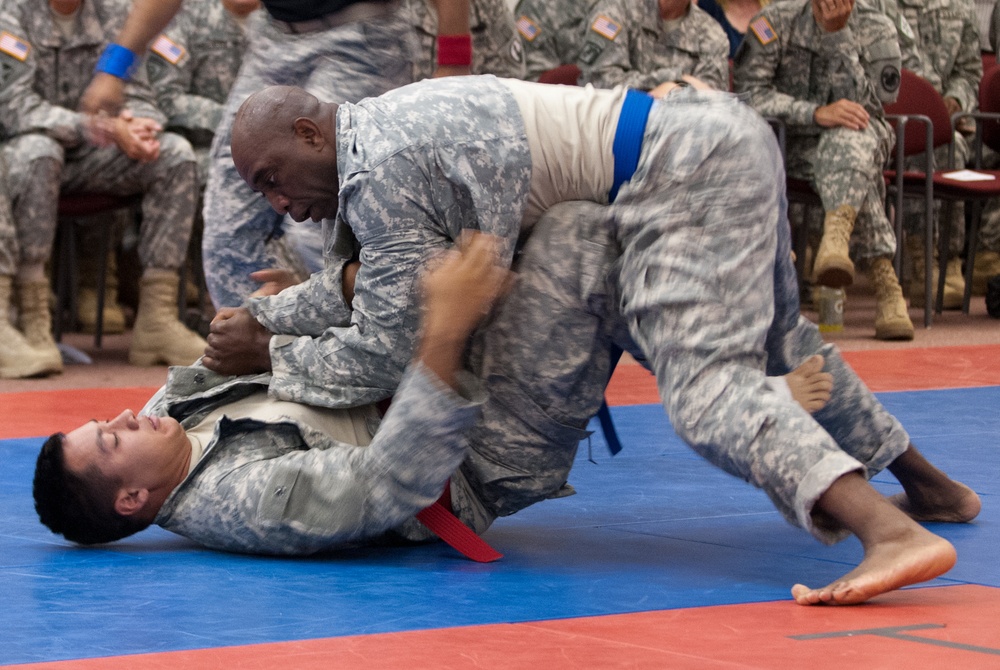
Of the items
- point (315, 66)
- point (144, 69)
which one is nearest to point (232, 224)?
point (315, 66)

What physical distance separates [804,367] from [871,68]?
4.73 meters

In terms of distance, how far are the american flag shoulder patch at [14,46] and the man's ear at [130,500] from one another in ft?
12.0

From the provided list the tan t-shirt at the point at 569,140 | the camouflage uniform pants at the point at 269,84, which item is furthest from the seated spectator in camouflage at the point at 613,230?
the camouflage uniform pants at the point at 269,84

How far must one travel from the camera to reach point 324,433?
2475 mm

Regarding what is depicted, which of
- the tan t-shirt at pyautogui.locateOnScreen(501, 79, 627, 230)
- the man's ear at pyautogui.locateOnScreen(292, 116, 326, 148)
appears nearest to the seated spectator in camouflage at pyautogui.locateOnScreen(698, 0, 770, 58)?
the tan t-shirt at pyautogui.locateOnScreen(501, 79, 627, 230)

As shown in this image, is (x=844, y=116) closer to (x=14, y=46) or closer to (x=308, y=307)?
(x=14, y=46)

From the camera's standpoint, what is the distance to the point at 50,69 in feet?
19.4

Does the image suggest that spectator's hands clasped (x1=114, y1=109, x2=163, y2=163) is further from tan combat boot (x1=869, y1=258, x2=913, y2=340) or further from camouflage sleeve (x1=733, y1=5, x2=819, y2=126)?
tan combat boot (x1=869, y1=258, x2=913, y2=340)

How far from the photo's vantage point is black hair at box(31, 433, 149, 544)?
2.42 m

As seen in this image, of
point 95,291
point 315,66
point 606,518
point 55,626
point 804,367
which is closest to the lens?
point 55,626

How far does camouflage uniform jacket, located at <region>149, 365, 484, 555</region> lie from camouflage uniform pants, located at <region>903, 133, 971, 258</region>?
5.86 meters

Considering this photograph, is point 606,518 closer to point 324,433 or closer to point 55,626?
point 324,433

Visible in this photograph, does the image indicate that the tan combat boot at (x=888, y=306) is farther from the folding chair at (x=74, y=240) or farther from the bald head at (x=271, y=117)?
the bald head at (x=271, y=117)

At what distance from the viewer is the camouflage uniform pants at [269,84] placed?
3.23 m
